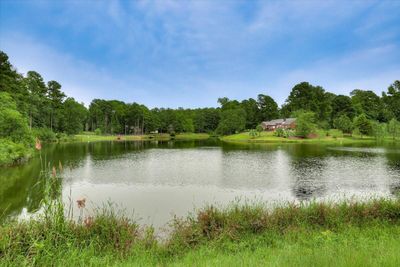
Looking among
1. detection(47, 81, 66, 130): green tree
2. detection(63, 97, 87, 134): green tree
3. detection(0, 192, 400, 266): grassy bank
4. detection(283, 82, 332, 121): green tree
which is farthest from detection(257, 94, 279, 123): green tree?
detection(0, 192, 400, 266): grassy bank

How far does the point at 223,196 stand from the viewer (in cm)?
1565

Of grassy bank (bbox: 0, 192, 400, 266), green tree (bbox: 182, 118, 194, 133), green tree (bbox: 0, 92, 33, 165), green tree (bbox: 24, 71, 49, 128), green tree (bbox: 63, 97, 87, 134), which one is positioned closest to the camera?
grassy bank (bbox: 0, 192, 400, 266)

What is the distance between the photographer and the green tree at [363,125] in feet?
250

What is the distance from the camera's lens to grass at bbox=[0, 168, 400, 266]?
4.98 meters

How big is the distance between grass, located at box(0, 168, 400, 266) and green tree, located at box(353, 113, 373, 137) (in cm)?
7996

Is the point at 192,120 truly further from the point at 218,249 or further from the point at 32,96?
the point at 218,249

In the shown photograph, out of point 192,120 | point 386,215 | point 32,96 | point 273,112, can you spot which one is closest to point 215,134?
point 192,120

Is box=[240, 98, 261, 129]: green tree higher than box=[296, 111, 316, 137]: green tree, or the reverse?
box=[240, 98, 261, 129]: green tree

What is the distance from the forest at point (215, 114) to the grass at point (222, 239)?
62.1 meters

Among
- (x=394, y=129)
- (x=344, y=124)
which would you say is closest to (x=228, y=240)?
(x=344, y=124)

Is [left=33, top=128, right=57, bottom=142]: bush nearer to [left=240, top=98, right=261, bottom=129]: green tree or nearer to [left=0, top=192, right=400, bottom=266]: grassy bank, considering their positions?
[left=0, top=192, right=400, bottom=266]: grassy bank

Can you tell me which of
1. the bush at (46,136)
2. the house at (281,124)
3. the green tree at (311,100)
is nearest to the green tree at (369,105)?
the green tree at (311,100)

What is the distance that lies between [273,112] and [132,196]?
3940 inches

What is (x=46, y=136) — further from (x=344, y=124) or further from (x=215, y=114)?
(x=344, y=124)
